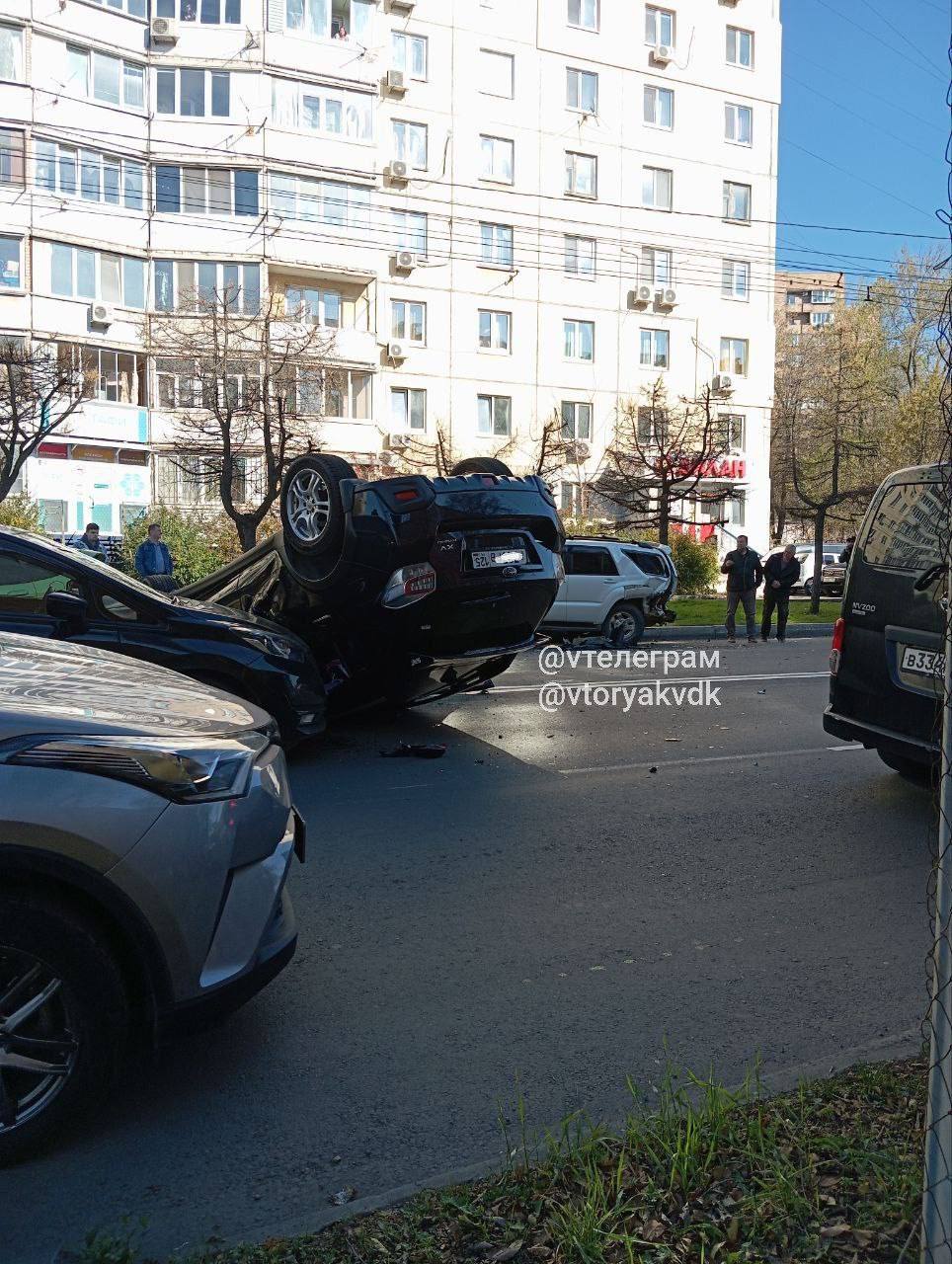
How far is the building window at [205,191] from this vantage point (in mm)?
39781

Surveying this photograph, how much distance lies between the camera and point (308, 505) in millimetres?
9359

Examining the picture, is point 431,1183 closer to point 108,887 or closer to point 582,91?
point 108,887

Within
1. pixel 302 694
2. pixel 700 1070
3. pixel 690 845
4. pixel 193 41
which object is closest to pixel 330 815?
pixel 302 694

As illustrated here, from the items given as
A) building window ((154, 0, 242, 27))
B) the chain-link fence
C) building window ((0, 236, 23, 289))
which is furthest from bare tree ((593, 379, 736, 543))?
the chain-link fence

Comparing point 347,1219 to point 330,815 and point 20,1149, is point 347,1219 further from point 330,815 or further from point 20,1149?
point 330,815

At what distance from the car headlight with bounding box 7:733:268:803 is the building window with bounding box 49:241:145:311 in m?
38.0

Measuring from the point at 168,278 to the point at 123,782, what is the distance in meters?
39.3

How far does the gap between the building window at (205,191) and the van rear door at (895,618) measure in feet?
119

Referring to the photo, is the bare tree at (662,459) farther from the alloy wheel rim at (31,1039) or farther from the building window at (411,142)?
the alloy wheel rim at (31,1039)

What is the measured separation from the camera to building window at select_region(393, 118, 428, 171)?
44344 mm

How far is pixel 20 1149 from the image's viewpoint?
128 inches

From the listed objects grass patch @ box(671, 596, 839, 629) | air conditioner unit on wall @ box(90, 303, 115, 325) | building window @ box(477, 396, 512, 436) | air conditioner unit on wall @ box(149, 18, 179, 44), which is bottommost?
grass patch @ box(671, 596, 839, 629)

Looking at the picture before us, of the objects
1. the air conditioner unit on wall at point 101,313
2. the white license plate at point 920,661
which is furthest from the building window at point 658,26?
the white license plate at point 920,661

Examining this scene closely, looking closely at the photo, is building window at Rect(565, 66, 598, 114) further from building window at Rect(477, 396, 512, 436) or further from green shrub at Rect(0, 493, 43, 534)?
green shrub at Rect(0, 493, 43, 534)
